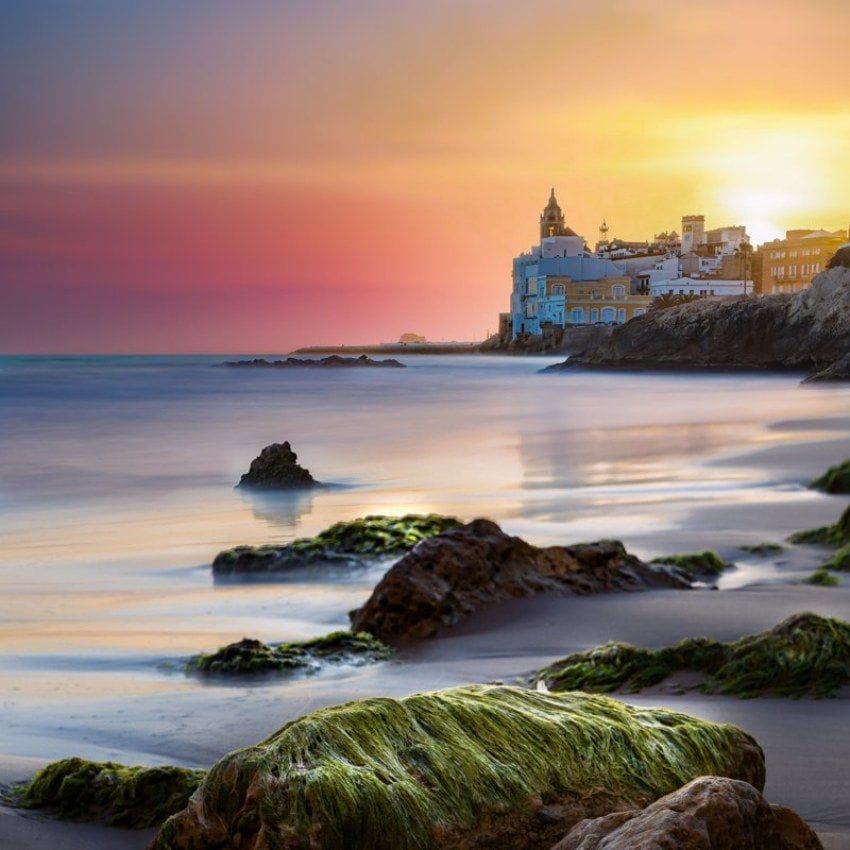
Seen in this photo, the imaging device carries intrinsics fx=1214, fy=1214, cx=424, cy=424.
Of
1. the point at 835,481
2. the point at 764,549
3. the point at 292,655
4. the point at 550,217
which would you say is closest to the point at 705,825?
the point at 292,655

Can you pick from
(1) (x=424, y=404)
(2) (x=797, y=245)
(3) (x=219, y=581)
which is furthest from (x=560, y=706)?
(2) (x=797, y=245)

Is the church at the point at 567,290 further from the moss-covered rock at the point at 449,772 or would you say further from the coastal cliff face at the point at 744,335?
the moss-covered rock at the point at 449,772

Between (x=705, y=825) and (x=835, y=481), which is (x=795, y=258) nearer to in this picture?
(x=835, y=481)

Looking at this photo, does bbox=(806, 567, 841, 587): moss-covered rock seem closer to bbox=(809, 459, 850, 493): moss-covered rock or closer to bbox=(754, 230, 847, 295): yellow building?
bbox=(809, 459, 850, 493): moss-covered rock

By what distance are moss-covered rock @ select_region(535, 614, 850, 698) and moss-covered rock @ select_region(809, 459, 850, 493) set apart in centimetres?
799

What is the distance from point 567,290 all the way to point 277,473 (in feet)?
359

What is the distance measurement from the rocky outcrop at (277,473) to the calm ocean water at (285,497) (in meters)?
0.27

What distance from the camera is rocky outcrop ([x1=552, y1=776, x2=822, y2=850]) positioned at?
217 centimetres

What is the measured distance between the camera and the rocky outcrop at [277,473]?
14.2 m

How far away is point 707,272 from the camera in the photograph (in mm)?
126875

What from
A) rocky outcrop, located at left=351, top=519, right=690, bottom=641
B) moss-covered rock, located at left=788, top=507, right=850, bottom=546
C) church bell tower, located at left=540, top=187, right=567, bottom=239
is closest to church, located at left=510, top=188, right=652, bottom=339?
church bell tower, located at left=540, top=187, right=567, bottom=239

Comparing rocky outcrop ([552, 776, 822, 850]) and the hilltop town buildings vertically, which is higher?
the hilltop town buildings

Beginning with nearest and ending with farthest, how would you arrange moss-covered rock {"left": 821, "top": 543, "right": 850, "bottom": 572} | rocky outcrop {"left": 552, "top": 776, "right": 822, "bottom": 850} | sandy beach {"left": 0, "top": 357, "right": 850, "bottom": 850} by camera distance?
rocky outcrop {"left": 552, "top": 776, "right": 822, "bottom": 850} → sandy beach {"left": 0, "top": 357, "right": 850, "bottom": 850} → moss-covered rock {"left": 821, "top": 543, "right": 850, "bottom": 572}

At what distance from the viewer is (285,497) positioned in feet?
45.1
